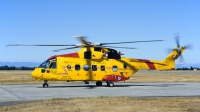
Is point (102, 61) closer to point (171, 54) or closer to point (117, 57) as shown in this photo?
point (117, 57)

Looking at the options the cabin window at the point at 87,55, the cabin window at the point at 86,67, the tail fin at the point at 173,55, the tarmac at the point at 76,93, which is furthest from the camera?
the tail fin at the point at 173,55

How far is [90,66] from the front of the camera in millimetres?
31078

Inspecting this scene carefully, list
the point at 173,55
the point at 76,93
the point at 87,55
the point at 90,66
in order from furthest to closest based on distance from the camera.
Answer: the point at 173,55 < the point at 90,66 < the point at 87,55 < the point at 76,93

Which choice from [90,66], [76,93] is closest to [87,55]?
[90,66]

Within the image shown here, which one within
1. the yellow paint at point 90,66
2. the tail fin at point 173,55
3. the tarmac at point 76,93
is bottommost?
the tarmac at point 76,93

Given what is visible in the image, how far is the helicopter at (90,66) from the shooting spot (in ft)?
98.2

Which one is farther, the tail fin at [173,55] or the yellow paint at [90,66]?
the tail fin at [173,55]

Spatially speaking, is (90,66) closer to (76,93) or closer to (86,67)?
(86,67)

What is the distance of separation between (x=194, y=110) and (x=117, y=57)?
18960mm

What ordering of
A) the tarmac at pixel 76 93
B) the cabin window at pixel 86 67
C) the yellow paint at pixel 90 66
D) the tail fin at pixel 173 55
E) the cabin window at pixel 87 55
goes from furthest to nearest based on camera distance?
the tail fin at pixel 173 55, the cabin window at pixel 86 67, the cabin window at pixel 87 55, the yellow paint at pixel 90 66, the tarmac at pixel 76 93

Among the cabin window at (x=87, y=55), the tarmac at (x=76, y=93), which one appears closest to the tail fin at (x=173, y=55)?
the tarmac at (x=76, y=93)

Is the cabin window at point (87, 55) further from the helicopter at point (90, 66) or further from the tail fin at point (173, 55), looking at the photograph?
the tail fin at point (173, 55)

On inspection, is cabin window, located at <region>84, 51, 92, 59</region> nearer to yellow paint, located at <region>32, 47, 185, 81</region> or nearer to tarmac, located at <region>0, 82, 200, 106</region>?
yellow paint, located at <region>32, 47, 185, 81</region>

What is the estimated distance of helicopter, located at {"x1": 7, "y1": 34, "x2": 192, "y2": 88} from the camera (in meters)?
29.9
